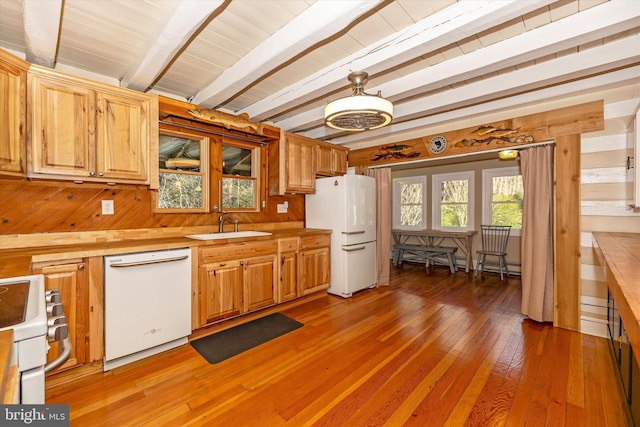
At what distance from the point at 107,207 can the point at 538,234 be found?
438 cm

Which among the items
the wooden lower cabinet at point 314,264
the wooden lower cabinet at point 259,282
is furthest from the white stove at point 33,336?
the wooden lower cabinet at point 314,264

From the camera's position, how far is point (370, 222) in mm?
4227

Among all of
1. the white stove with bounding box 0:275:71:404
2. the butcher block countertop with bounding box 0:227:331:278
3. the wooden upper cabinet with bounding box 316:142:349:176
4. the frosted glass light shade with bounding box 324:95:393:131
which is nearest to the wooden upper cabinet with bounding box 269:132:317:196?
the wooden upper cabinet with bounding box 316:142:349:176

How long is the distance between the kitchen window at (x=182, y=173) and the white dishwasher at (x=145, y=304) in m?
0.81

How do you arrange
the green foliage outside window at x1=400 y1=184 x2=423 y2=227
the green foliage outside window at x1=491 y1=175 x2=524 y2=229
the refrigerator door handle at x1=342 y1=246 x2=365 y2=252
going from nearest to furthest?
the refrigerator door handle at x1=342 y1=246 x2=365 y2=252 < the green foliage outside window at x1=491 y1=175 x2=524 y2=229 < the green foliage outside window at x1=400 y1=184 x2=423 y2=227

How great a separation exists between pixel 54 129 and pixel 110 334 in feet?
5.18

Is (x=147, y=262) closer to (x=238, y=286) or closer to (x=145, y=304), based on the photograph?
(x=145, y=304)

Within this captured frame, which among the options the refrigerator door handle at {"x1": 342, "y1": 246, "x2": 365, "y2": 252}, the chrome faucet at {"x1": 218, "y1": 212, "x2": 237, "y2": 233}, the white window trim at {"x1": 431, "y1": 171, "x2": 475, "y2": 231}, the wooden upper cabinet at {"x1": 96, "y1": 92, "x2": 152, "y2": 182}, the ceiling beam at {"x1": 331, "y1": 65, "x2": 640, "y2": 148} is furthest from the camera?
the white window trim at {"x1": 431, "y1": 171, "x2": 475, "y2": 231}

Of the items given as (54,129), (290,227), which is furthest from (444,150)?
(54,129)

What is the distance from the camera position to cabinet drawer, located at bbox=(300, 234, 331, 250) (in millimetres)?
3641

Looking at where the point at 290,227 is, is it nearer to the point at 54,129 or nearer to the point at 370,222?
the point at 370,222

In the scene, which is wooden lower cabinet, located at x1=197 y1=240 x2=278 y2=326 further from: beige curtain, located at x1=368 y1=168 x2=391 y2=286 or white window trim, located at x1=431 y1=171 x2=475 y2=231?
white window trim, located at x1=431 y1=171 x2=475 y2=231

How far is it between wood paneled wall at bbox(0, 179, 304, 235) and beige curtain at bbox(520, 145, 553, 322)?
148 inches

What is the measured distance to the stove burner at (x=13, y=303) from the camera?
89 cm
